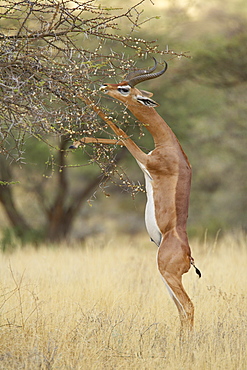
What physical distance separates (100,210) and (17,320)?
19.9 metres

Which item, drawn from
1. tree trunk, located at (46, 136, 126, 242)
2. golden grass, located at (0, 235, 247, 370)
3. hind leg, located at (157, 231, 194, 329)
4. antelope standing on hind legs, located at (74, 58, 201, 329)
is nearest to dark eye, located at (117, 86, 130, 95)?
antelope standing on hind legs, located at (74, 58, 201, 329)

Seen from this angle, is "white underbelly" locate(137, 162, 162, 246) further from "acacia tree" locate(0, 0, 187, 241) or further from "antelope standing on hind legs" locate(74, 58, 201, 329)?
"acacia tree" locate(0, 0, 187, 241)

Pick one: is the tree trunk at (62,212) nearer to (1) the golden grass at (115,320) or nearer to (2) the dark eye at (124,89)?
(1) the golden grass at (115,320)

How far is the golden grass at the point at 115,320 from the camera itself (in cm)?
429

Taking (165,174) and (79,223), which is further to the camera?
(79,223)

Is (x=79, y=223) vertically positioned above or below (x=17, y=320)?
below

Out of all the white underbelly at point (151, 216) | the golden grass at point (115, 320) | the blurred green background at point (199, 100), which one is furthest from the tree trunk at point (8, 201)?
the white underbelly at point (151, 216)

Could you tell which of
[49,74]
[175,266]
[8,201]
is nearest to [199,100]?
[8,201]

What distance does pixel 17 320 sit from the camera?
17.2 ft

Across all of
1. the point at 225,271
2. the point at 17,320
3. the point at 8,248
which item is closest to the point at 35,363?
the point at 17,320

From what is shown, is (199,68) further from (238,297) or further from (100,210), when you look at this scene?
(100,210)

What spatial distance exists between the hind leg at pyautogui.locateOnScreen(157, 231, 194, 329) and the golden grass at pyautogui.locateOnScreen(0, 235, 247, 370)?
0.86 feet

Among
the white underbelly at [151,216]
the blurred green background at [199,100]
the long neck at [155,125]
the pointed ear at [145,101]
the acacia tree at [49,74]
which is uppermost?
the acacia tree at [49,74]

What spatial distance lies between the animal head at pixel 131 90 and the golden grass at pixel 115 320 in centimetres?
176
